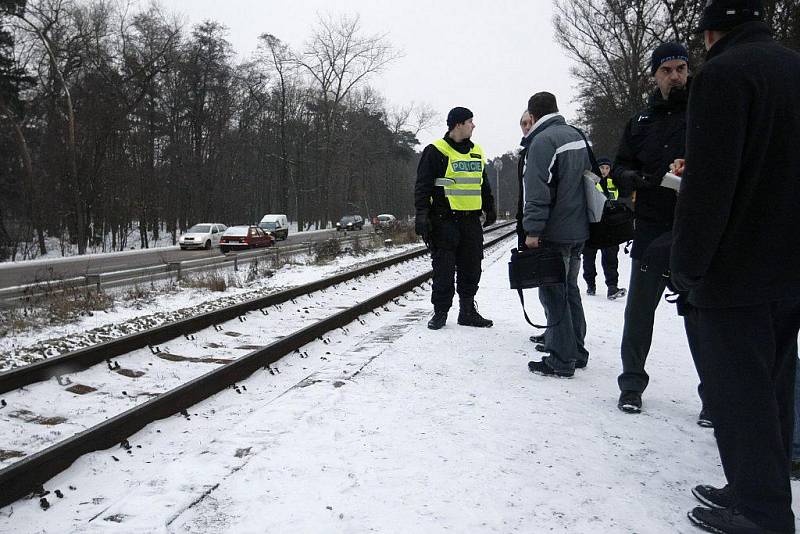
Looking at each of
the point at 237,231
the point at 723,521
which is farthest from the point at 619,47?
the point at 723,521

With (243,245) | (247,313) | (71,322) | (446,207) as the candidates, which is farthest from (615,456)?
(243,245)

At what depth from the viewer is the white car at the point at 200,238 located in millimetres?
27734

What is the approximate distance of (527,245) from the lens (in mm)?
4227

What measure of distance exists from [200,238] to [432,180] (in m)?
24.0

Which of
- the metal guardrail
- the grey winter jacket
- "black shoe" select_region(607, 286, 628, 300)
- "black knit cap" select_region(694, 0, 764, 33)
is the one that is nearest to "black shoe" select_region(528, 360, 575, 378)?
the grey winter jacket

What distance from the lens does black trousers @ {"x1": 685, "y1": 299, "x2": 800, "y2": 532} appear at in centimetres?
204

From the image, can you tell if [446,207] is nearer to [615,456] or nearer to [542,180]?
[542,180]

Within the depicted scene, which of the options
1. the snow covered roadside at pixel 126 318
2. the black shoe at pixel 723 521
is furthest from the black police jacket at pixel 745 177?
the snow covered roadside at pixel 126 318

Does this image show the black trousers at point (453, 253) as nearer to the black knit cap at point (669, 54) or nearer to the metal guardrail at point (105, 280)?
the black knit cap at point (669, 54)

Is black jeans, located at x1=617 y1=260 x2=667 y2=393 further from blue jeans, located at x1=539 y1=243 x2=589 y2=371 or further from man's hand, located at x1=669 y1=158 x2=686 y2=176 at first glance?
man's hand, located at x1=669 y1=158 x2=686 y2=176

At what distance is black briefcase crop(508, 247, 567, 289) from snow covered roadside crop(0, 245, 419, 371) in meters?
4.74

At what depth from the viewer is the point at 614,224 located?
4.20 metres

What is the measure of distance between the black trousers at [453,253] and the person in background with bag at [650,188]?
2513mm

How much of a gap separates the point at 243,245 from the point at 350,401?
24.3 metres
